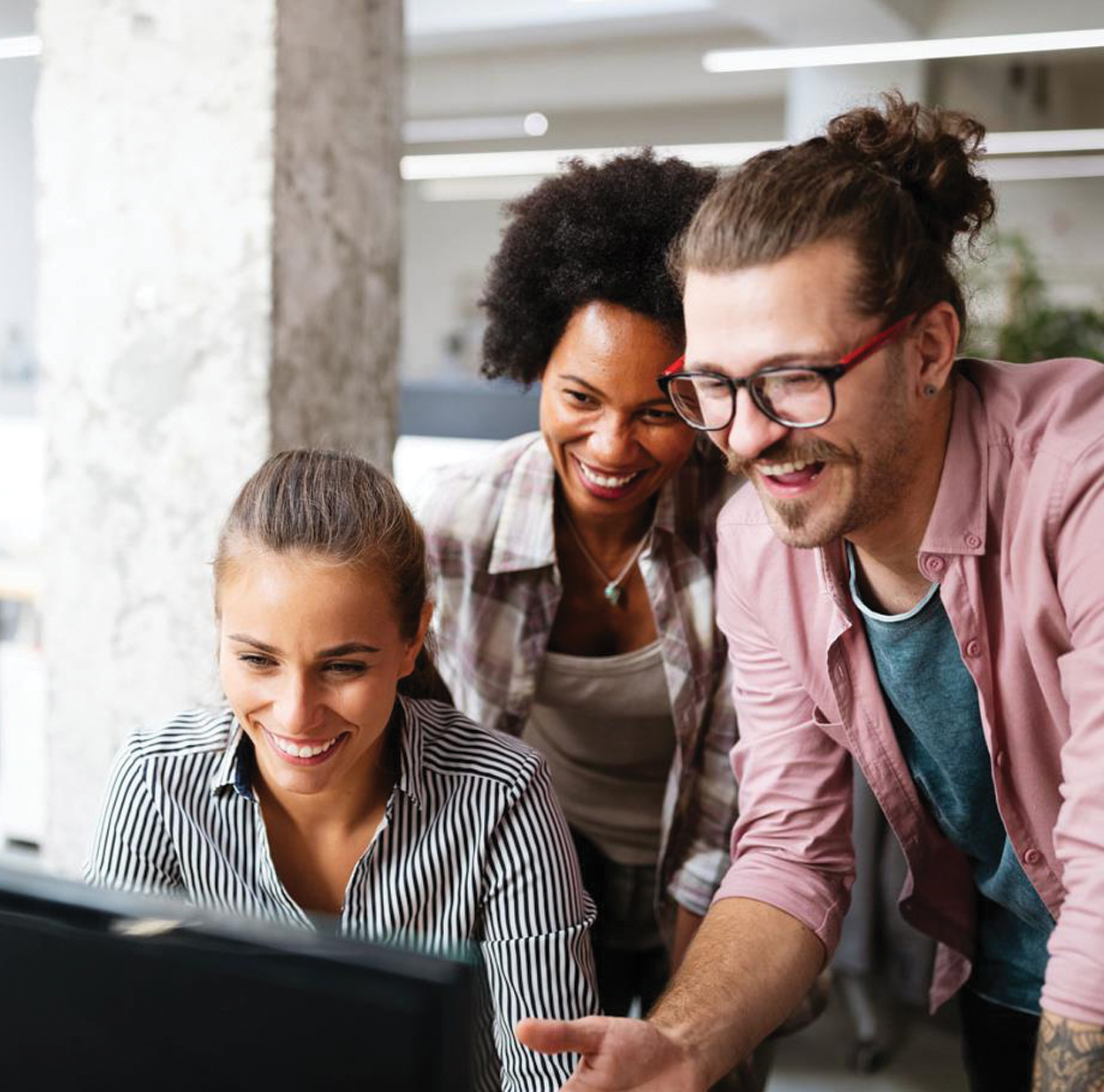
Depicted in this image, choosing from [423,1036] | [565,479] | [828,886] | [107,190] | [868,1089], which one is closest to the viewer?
[423,1036]

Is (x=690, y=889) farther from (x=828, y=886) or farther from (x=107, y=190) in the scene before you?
(x=107, y=190)

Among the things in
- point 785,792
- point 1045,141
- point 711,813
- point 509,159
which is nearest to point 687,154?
point 509,159

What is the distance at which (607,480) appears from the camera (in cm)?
154

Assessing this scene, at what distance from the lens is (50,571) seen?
2131 mm

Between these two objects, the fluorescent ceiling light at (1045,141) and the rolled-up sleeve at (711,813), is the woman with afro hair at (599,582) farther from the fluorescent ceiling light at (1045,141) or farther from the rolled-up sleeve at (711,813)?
the fluorescent ceiling light at (1045,141)

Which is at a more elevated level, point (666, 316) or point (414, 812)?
point (666, 316)

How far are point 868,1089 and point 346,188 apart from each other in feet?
6.90

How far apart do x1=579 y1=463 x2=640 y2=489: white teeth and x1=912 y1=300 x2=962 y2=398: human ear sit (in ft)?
1.35

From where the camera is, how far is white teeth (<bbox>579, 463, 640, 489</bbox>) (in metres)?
1.53

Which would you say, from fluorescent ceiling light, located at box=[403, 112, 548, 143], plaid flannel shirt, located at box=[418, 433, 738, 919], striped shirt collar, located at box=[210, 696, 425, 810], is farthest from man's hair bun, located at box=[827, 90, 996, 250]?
fluorescent ceiling light, located at box=[403, 112, 548, 143]

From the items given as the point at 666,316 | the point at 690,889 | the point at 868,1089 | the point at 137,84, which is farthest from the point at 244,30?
the point at 868,1089

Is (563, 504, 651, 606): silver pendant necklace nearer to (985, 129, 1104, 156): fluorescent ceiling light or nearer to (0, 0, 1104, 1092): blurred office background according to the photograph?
(0, 0, 1104, 1092): blurred office background

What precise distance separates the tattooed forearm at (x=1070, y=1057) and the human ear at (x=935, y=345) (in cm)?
54

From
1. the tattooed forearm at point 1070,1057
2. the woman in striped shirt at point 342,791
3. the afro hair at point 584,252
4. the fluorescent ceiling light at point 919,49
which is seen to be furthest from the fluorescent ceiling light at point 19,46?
the tattooed forearm at point 1070,1057
